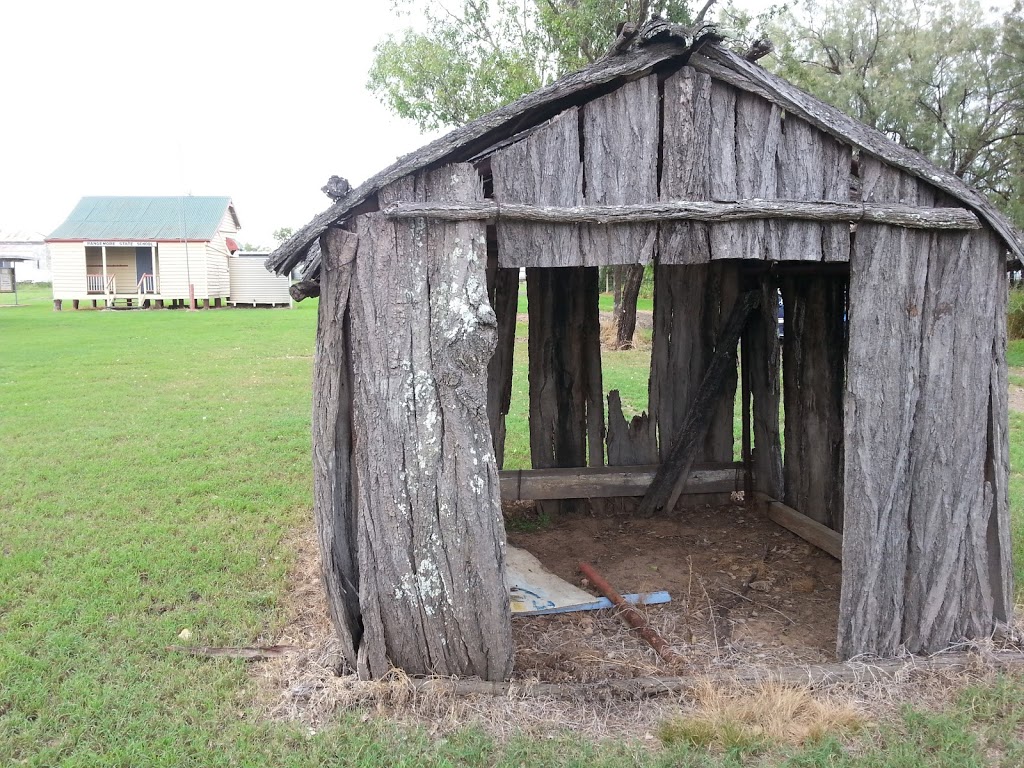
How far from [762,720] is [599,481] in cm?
322

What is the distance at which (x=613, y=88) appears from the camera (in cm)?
429

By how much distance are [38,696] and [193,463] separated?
4.92 meters

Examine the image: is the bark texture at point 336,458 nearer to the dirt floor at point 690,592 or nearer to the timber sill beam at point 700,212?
the timber sill beam at point 700,212

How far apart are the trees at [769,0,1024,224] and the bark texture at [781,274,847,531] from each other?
14804 mm

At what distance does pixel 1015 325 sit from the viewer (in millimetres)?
20000

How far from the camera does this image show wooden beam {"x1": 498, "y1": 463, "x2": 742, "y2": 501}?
6.92 metres

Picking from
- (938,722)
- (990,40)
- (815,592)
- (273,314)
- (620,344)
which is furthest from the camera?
(273,314)

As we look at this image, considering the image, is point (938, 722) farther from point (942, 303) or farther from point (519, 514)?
point (519, 514)

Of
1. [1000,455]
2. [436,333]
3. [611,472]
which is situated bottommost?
[611,472]

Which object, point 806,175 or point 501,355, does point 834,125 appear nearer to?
point 806,175

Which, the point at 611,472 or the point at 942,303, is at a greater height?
the point at 942,303

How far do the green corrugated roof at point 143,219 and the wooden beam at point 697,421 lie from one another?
102ft

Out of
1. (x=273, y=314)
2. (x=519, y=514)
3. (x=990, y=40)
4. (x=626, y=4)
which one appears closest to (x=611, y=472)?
(x=519, y=514)

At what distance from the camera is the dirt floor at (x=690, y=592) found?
4.77 metres
